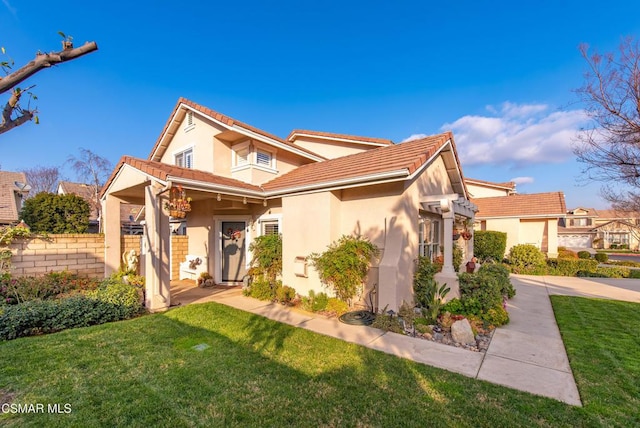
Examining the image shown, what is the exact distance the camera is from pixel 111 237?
9.49 metres

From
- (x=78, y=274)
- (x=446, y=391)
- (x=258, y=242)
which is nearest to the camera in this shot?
(x=446, y=391)

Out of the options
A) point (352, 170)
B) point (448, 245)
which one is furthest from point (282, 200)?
point (448, 245)

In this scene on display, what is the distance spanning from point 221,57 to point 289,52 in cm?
350

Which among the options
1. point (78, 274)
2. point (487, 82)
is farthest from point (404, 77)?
point (78, 274)

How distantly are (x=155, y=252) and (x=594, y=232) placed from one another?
191 ft

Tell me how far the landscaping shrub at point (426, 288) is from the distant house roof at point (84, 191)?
99.1 feet

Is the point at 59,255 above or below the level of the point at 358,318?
above

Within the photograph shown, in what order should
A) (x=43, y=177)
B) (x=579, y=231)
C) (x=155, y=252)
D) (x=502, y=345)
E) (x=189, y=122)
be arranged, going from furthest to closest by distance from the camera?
(x=579, y=231), (x=43, y=177), (x=189, y=122), (x=155, y=252), (x=502, y=345)

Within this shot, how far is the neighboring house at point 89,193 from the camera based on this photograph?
25625 mm

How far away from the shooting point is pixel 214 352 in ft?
16.3

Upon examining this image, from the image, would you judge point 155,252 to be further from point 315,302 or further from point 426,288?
point 426,288

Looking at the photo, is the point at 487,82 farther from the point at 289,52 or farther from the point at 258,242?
the point at 258,242

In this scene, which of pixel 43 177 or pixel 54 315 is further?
pixel 43 177

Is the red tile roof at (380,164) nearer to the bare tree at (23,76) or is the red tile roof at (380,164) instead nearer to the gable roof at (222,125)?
the gable roof at (222,125)
